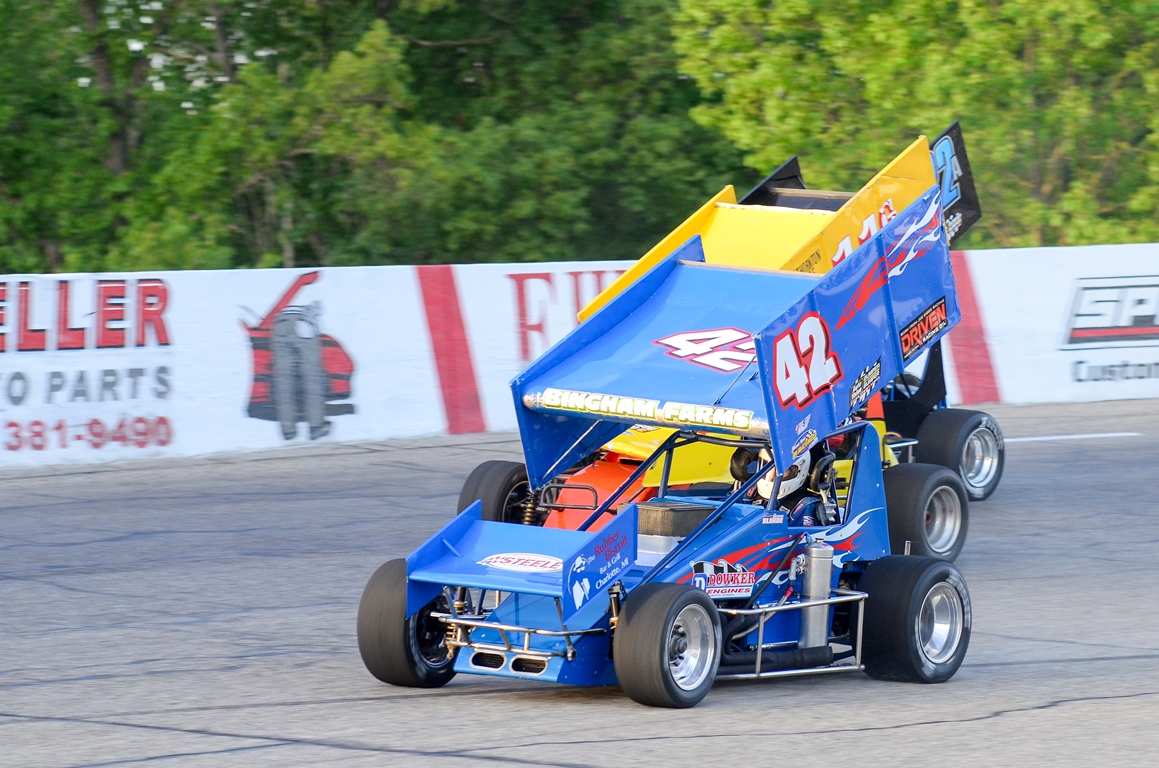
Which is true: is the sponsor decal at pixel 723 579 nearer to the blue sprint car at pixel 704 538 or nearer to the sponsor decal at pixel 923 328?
the blue sprint car at pixel 704 538

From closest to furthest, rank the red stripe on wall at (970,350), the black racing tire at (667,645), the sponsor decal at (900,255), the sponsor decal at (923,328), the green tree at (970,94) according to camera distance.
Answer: the black racing tire at (667,645) < the sponsor decal at (900,255) < the sponsor decal at (923,328) < the red stripe on wall at (970,350) < the green tree at (970,94)

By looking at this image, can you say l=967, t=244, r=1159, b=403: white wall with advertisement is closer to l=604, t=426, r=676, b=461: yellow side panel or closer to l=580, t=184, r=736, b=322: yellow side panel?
l=580, t=184, r=736, b=322: yellow side panel

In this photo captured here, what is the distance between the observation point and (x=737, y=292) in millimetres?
9062

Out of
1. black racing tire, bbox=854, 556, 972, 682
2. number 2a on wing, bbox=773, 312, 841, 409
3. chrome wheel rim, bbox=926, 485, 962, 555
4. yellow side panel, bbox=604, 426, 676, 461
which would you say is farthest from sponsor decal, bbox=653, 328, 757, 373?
chrome wheel rim, bbox=926, 485, 962, 555

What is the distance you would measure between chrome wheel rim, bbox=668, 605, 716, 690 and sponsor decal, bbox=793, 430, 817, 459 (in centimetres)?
107

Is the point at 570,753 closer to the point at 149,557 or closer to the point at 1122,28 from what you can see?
the point at 149,557

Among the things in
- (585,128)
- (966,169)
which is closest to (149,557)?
(966,169)

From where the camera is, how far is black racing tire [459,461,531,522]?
414 inches

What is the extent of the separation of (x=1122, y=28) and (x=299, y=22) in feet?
46.1

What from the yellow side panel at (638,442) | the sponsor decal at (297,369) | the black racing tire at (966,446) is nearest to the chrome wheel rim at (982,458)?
the black racing tire at (966,446)

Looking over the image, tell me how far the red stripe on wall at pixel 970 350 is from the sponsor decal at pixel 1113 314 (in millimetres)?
1121

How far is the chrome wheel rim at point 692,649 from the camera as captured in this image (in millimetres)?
7273

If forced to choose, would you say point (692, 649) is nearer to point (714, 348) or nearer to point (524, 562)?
point (524, 562)

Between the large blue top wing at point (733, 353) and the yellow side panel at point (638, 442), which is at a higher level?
the large blue top wing at point (733, 353)
